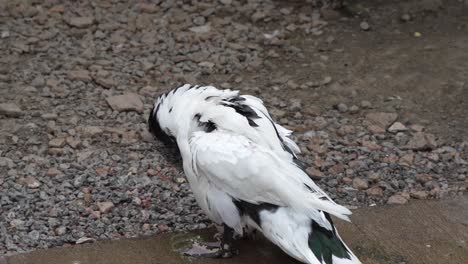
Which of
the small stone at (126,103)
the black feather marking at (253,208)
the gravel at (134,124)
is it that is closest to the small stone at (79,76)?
the gravel at (134,124)

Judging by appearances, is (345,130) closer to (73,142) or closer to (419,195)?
(419,195)

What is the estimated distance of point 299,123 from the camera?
532cm

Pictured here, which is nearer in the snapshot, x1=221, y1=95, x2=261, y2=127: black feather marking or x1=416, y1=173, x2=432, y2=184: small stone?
x1=221, y1=95, x2=261, y2=127: black feather marking

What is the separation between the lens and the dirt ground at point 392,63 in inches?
220

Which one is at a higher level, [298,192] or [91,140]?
[298,192]

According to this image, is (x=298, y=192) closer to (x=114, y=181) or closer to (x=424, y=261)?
(x=424, y=261)

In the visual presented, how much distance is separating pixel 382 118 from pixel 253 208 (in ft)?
6.59

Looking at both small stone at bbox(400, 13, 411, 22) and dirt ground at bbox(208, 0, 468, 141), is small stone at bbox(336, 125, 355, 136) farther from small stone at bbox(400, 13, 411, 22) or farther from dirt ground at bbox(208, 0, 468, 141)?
small stone at bbox(400, 13, 411, 22)

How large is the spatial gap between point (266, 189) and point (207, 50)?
9.02 ft

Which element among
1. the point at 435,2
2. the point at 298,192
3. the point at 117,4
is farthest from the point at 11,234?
the point at 435,2

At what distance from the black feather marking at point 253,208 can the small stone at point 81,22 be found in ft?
10.3

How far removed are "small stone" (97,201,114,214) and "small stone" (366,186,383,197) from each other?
56.6 inches

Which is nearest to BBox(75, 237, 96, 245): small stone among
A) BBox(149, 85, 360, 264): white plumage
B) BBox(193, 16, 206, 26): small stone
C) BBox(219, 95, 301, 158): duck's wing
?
BBox(149, 85, 360, 264): white plumage

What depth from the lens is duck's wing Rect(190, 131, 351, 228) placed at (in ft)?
11.6
